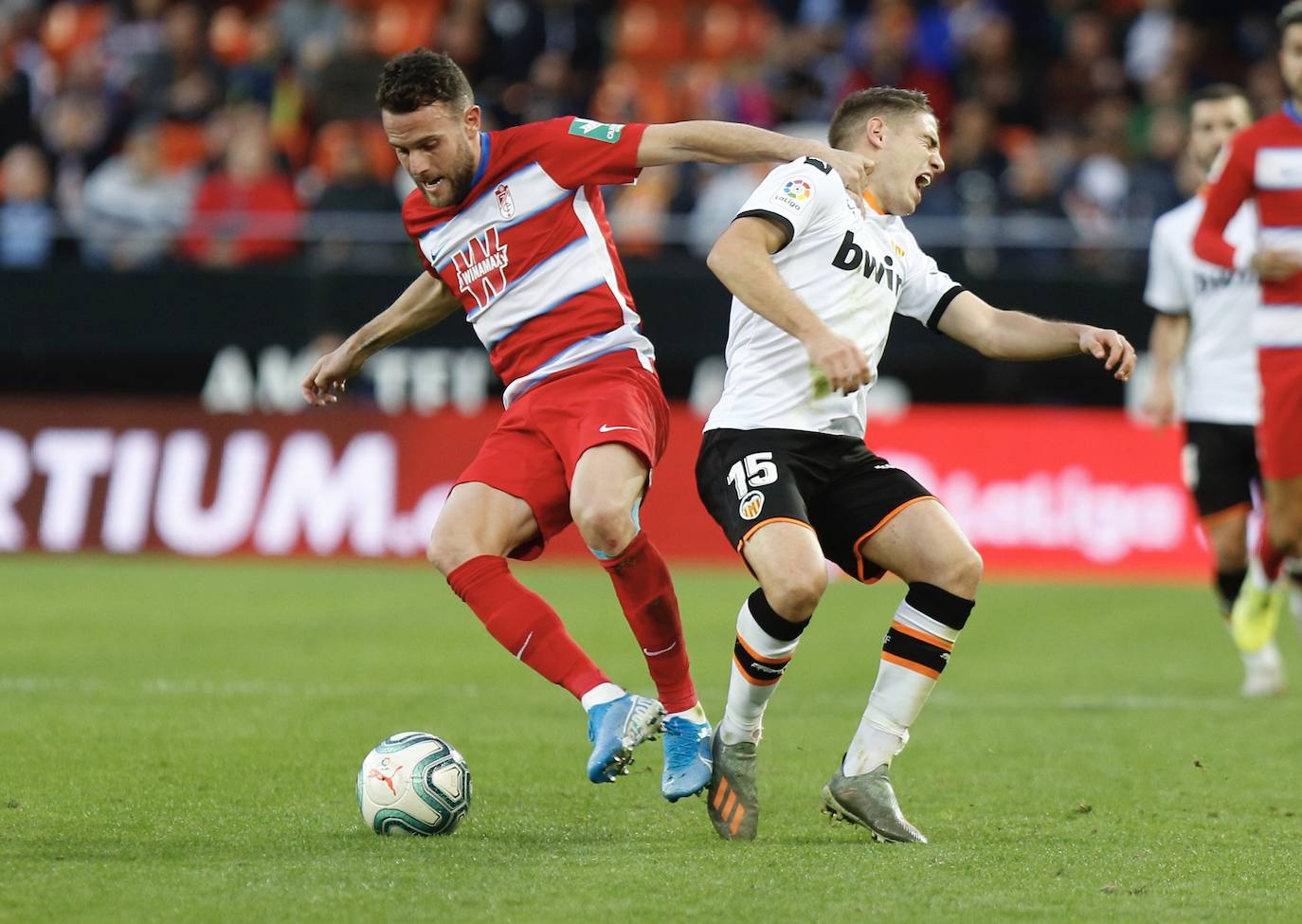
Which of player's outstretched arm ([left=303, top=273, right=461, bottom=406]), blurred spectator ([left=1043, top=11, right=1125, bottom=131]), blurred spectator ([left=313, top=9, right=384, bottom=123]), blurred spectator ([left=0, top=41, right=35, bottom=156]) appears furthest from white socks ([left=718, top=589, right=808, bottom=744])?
blurred spectator ([left=0, top=41, right=35, bottom=156])

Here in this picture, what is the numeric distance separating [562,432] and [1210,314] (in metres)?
4.63

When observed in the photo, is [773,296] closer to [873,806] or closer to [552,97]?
[873,806]

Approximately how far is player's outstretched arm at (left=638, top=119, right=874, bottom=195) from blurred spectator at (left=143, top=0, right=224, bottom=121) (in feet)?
40.1

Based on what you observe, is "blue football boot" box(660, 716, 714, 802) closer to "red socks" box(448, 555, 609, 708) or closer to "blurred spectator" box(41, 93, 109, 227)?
"red socks" box(448, 555, 609, 708)

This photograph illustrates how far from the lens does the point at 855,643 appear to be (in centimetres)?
1062

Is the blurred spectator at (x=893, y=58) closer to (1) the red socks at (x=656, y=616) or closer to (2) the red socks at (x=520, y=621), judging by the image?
(1) the red socks at (x=656, y=616)

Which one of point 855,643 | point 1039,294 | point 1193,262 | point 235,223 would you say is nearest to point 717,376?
point 1039,294

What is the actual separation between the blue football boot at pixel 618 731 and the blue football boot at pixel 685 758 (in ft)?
0.85

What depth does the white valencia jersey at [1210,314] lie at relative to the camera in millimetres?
9211

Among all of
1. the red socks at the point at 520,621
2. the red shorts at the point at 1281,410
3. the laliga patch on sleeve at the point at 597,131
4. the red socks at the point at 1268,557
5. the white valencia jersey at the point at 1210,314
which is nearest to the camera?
the red socks at the point at 520,621

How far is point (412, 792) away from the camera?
17.5ft

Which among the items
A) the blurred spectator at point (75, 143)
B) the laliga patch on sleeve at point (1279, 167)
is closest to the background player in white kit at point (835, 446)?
the laliga patch on sleeve at point (1279, 167)

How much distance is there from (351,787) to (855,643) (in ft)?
16.3

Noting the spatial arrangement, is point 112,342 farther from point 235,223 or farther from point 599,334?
point 599,334
